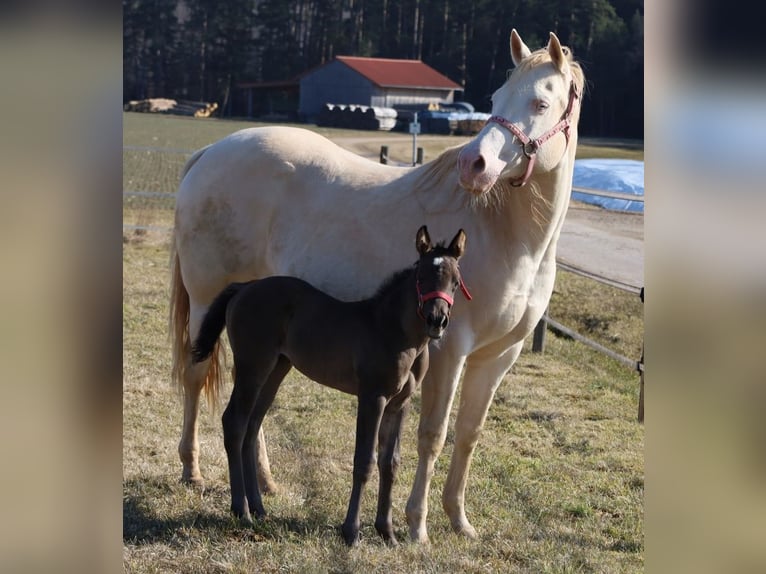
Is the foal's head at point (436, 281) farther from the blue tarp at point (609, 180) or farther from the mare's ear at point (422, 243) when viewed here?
the blue tarp at point (609, 180)

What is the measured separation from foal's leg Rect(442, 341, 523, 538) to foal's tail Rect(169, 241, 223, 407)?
139 centimetres

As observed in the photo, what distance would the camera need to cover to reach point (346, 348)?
11.1ft

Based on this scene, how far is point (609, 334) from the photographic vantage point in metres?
7.73

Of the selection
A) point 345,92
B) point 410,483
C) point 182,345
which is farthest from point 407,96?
point 410,483

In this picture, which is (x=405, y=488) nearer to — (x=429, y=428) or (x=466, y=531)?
(x=466, y=531)

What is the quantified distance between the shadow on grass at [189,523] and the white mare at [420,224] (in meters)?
0.29

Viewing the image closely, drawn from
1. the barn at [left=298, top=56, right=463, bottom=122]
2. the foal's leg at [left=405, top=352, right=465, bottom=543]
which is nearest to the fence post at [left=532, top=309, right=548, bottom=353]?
the foal's leg at [left=405, top=352, right=465, bottom=543]

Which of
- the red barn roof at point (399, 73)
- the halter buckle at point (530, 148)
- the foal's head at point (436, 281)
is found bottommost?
the foal's head at point (436, 281)

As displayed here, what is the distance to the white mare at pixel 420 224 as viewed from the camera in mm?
3217

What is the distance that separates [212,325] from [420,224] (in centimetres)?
104

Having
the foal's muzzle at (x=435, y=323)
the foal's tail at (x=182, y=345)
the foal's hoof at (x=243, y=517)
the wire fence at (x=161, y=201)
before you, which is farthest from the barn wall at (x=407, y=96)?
the foal's muzzle at (x=435, y=323)

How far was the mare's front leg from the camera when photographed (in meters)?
3.29

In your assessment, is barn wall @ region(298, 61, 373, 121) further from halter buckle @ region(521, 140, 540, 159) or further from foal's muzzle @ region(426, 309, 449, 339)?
foal's muzzle @ region(426, 309, 449, 339)

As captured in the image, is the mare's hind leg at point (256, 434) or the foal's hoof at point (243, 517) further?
the mare's hind leg at point (256, 434)
